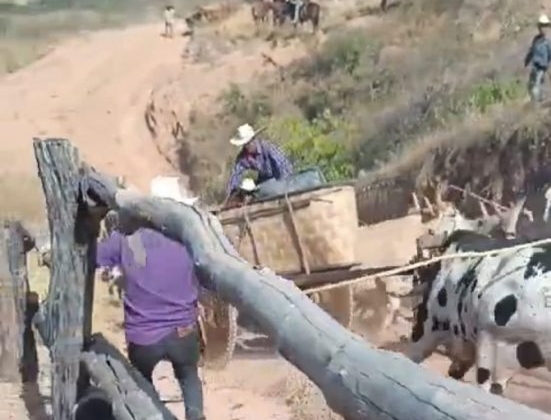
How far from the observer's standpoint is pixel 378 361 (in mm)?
3791

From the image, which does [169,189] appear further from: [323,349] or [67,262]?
[323,349]

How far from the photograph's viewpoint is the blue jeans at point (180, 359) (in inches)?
271

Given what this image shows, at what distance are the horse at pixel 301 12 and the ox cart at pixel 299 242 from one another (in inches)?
942

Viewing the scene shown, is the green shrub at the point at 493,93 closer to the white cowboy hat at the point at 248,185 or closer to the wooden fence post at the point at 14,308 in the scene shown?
the white cowboy hat at the point at 248,185

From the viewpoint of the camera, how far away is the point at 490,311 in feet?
27.8

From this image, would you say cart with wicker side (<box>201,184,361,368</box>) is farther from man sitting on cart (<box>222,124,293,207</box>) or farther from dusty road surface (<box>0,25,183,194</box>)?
dusty road surface (<box>0,25,183,194</box>)

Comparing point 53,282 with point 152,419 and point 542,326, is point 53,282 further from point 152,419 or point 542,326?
point 542,326

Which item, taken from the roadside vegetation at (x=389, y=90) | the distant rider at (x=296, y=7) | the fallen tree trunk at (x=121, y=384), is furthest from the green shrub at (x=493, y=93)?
the fallen tree trunk at (x=121, y=384)

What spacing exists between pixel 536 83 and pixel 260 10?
746 inches

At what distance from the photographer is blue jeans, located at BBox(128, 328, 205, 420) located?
6895mm

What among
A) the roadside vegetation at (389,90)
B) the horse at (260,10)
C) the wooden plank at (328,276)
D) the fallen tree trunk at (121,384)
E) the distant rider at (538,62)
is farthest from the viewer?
the horse at (260,10)

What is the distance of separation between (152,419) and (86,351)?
1.20 m

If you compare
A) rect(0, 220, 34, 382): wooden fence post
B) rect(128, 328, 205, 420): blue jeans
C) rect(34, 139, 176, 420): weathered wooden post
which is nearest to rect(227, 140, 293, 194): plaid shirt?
rect(0, 220, 34, 382): wooden fence post

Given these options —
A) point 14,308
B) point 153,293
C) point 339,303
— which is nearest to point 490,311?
point 153,293
